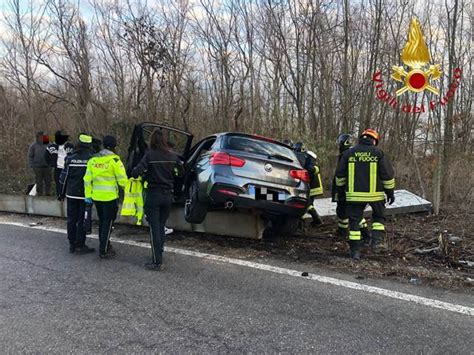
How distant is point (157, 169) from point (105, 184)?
95 centimetres

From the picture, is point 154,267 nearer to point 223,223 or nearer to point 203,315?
point 203,315

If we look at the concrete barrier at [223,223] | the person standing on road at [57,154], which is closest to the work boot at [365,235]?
the concrete barrier at [223,223]

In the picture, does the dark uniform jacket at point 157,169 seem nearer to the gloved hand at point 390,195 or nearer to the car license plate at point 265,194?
the car license plate at point 265,194

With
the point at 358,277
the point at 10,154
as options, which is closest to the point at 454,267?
the point at 358,277

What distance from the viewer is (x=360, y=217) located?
19.6 feet

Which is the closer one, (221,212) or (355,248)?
(355,248)

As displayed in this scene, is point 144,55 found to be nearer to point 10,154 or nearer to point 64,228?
point 10,154

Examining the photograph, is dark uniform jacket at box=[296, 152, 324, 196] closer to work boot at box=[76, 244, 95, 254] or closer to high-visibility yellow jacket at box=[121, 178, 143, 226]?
high-visibility yellow jacket at box=[121, 178, 143, 226]

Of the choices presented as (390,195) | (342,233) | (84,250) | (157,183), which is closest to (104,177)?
(157,183)

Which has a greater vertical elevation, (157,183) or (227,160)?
(227,160)

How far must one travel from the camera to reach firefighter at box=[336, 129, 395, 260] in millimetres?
5886

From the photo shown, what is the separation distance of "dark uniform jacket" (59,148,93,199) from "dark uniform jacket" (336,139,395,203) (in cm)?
385

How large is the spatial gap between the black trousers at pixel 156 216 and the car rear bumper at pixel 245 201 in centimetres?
66

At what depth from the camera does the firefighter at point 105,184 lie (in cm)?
598
